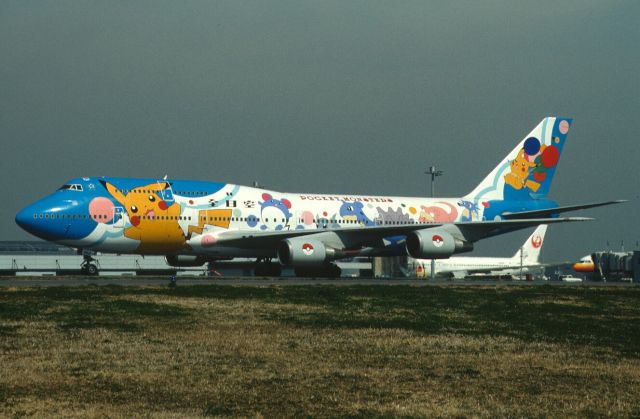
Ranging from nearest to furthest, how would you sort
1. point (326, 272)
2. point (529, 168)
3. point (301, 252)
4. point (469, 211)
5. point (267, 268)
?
point (301, 252)
point (326, 272)
point (267, 268)
point (469, 211)
point (529, 168)

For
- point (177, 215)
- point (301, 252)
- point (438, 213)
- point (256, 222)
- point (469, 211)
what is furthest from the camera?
point (469, 211)

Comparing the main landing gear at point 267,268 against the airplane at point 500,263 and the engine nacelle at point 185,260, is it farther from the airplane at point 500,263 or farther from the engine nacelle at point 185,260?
the airplane at point 500,263

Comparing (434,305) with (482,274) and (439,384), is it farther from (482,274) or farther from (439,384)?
(482,274)

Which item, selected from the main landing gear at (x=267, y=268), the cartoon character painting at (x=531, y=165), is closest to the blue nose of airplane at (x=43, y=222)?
the main landing gear at (x=267, y=268)

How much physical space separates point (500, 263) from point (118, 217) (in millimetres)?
52855

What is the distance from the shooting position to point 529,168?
48.6m

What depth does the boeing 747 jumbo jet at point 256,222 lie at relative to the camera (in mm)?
36531

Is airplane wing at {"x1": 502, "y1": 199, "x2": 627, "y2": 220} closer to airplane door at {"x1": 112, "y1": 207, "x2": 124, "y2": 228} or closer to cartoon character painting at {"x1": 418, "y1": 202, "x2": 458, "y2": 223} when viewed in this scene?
cartoon character painting at {"x1": 418, "y1": 202, "x2": 458, "y2": 223}

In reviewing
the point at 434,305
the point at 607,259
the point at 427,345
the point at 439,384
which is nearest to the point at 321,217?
the point at 434,305

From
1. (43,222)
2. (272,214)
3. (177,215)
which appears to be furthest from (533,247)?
(43,222)

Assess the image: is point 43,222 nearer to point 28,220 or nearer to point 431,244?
point 28,220

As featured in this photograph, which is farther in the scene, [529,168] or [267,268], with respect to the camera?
[529,168]

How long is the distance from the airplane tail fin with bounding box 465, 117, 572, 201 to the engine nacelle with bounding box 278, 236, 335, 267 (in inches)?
520

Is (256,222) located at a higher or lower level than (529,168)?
lower
